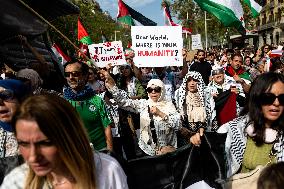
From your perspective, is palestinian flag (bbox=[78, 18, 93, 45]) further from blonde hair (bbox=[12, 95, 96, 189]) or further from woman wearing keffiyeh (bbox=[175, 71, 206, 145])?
blonde hair (bbox=[12, 95, 96, 189])

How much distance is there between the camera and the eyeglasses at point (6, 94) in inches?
129

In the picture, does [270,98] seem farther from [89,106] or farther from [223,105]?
[223,105]

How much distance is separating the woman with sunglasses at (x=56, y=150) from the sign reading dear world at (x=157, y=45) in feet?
18.5

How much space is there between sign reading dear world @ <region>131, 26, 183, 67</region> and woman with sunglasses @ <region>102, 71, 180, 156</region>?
6.73 ft

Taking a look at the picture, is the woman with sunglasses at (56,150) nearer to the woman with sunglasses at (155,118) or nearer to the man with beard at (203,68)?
the woman with sunglasses at (155,118)

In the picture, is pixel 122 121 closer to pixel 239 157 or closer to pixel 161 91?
pixel 161 91

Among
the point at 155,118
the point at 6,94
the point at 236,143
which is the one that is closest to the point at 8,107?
the point at 6,94

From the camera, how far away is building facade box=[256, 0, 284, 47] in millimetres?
62963

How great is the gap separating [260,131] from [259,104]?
206 millimetres

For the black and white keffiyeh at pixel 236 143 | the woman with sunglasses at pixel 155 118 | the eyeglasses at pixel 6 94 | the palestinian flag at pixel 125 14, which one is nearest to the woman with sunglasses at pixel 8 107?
the eyeglasses at pixel 6 94

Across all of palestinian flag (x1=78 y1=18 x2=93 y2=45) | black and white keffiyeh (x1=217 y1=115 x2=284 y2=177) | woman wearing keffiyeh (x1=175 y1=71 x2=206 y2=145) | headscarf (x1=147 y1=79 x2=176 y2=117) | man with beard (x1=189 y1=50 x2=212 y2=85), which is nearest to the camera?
black and white keffiyeh (x1=217 y1=115 x2=284 y2=177)

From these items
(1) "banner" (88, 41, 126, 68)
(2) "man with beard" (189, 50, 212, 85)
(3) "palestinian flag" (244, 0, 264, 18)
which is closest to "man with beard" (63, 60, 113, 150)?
(1) "banner" (88, 41, 126, 68)

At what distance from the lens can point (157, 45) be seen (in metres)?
8.02

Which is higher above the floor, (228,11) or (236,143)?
(228,11)
